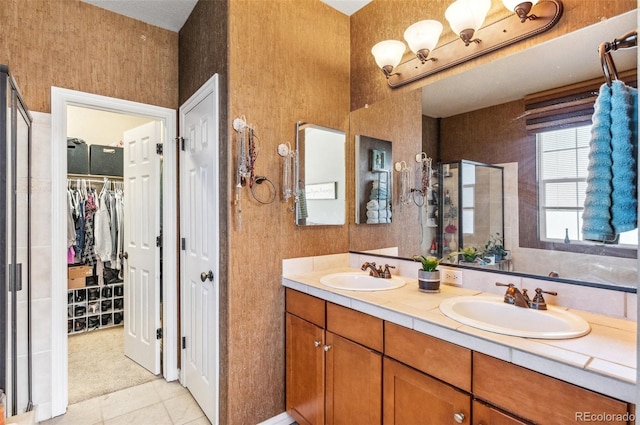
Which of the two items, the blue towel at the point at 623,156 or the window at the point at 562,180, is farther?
the window at the point at 562,180

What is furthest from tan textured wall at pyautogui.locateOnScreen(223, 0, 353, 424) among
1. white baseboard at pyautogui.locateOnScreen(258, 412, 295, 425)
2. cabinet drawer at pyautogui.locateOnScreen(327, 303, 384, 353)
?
cabinet drawer at pyautogui.locateOnScreen(327, 303, 384, 353)

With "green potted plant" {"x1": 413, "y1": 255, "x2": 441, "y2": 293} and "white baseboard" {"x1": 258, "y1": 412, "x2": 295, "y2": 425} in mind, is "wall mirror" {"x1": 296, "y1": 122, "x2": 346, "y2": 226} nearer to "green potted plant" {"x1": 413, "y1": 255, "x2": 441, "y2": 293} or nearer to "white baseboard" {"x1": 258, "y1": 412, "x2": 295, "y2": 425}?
"green potted plant" {"x1": 413, "y1": 255, "x2": 441, "y2": 293}

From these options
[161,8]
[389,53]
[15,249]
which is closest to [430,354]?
[389,53]

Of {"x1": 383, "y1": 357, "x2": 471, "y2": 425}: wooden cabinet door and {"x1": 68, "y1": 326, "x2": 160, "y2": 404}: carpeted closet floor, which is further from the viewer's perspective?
{"x1": 68, "y1": 326, "x2": 160, "y2": 404}: carpeted closet floor

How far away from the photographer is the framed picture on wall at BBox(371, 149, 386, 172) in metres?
2.22

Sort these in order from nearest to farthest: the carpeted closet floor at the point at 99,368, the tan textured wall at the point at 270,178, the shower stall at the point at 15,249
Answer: the shower stall at the point at 15,249 < the tan textured wall at the point at 270,178 < the carpeted closet floor at the point at 99,368

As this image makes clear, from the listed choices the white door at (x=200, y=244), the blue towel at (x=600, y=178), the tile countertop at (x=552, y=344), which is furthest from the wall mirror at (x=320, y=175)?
the blue towel at (x=600, y=178)

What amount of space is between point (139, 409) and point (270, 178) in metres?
1.78

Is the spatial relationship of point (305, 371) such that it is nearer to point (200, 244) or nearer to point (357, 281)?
point (357, 281)

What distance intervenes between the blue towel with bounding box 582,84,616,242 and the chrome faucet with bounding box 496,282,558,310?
0.34 metres

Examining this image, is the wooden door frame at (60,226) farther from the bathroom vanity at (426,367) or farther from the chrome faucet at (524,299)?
the chrome faucet at (524,299)

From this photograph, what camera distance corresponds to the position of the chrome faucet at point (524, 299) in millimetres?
1293

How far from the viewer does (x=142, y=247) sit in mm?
2697

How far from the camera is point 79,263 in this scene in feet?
11.2
